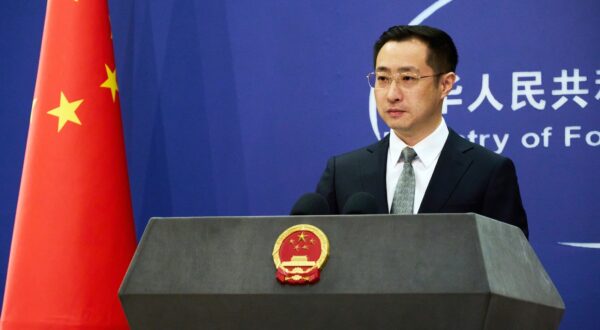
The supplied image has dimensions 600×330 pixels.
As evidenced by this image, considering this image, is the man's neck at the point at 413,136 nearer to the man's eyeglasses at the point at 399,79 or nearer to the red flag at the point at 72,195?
the man's eyeglasses at the point at 399,79

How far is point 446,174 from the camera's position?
A: 2.01m

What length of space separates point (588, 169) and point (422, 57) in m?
1.28

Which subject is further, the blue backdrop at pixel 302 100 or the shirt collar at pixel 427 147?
the blue backdrop at pixel 302 100

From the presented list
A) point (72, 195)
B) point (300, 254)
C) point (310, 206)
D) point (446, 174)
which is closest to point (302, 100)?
point (72, 195)

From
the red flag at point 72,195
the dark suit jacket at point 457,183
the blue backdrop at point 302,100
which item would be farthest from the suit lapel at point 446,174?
the red flag at point 72,195

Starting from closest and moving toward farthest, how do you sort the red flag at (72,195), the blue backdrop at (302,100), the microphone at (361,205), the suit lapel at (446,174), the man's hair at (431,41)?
1. the microphone at (361,205)
2. the suit lapel at (446,174)
3. the man's hair at (431,41)
4. the red flag at (72,195)
5. the blue backdrop at (302,100)

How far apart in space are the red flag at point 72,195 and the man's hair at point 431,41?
131cm

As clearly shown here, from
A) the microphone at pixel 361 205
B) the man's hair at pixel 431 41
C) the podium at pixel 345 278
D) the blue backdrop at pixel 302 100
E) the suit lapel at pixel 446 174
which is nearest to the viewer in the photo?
the podium at pixel 345 278

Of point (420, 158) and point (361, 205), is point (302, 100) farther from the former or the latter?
point (361, 205)

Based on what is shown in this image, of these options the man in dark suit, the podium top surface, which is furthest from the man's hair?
the podium top surface

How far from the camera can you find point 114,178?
3.07 meters

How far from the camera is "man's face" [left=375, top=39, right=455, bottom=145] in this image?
2.04 meters

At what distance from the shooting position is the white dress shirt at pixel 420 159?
2027 mm

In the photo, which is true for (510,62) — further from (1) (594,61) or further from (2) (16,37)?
(2) (16,37)
